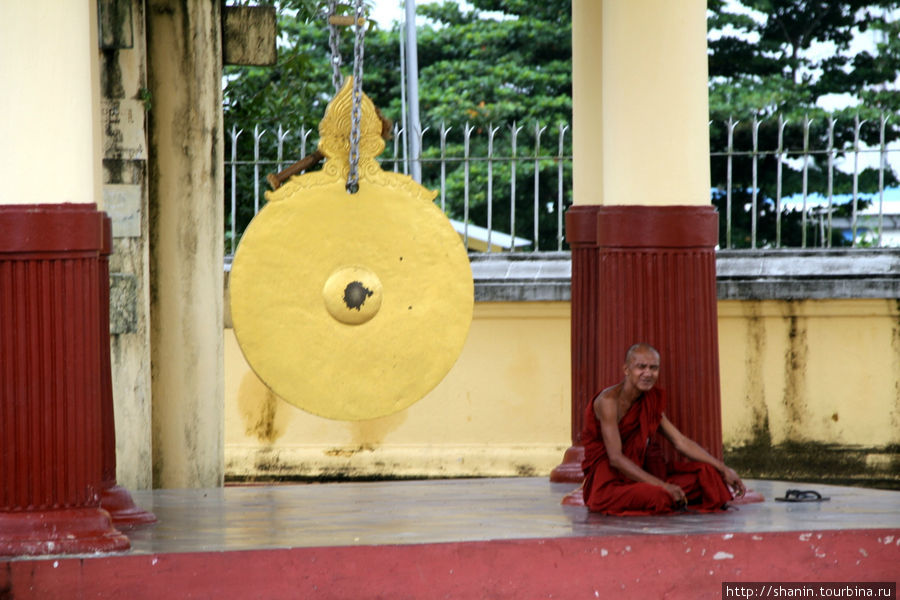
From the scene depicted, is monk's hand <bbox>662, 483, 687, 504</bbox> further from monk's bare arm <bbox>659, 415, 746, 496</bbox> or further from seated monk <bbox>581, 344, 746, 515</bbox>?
monk's bare arm <bbox>659, 415, 746, 496</bbox>

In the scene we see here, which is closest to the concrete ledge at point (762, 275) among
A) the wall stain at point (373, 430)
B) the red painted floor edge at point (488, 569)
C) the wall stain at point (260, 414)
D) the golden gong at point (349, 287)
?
the wall stain at point (373, 430)

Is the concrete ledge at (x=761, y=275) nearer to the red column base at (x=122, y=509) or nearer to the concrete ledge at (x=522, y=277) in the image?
the concrete ledge at (x=522, y=277)

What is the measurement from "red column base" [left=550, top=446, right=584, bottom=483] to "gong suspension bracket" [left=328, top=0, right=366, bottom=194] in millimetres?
2031

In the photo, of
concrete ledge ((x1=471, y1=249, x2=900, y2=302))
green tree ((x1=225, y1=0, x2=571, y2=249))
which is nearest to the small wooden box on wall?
concrete ledge ((x1=471, y1=249, x2=900, y2=302))

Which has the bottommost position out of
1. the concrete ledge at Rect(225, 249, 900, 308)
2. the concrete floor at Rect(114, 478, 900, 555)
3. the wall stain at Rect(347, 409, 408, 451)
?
the wall stain at Rect(347, 409, 408, 451)

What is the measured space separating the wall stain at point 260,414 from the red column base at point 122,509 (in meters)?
3.02

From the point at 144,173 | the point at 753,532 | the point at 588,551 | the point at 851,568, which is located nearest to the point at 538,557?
the point at 588,551

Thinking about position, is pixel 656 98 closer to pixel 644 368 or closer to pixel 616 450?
pixel 644 368

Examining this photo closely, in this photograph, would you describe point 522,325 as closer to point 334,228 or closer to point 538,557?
point 334,228

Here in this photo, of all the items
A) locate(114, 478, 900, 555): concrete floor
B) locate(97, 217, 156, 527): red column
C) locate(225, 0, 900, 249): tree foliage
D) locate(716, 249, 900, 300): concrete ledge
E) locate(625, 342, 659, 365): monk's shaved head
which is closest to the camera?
locate(114, 478, 900, 555): concrete floor

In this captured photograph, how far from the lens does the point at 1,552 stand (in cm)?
522

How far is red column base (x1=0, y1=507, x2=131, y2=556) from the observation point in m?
5.23

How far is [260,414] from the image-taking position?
31.2 feet

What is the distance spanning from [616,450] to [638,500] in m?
0.23
